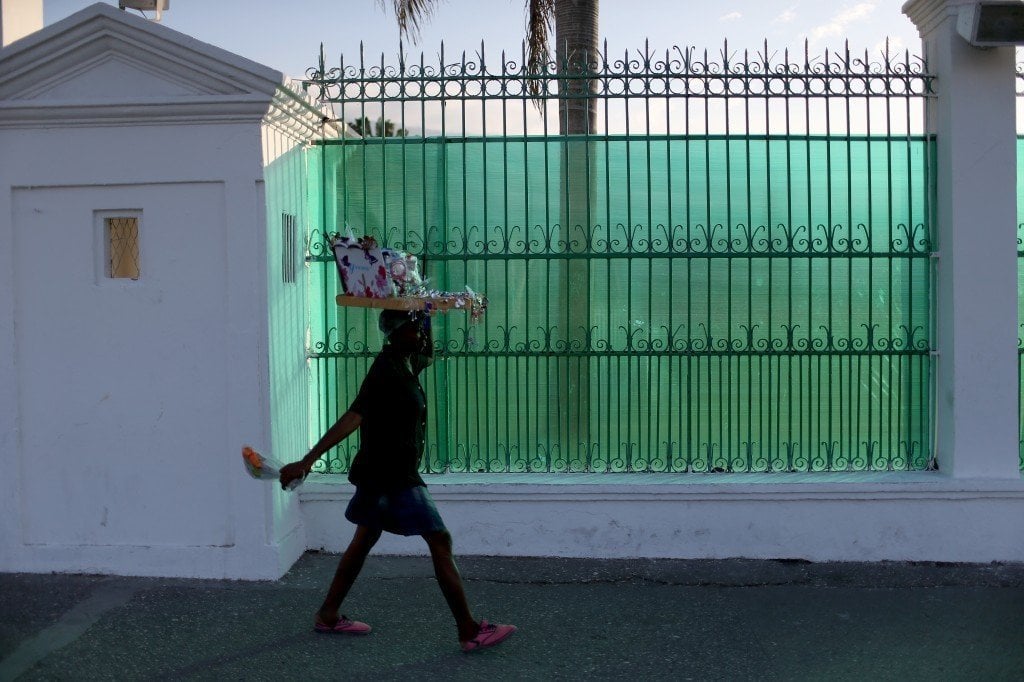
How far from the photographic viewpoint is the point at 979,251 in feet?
21.3

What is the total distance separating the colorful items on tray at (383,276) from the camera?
524 centimetres

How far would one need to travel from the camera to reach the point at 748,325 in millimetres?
6699

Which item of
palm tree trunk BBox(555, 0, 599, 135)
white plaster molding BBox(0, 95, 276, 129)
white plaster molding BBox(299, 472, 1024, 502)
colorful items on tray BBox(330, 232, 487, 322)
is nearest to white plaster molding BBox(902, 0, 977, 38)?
palm tree trunk BBox(555, 0, 599, 135)

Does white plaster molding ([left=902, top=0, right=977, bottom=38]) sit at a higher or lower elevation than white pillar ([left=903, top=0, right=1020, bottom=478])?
higher

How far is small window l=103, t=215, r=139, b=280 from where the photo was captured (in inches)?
Result: 245

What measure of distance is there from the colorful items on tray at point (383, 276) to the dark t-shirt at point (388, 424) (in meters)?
0.31

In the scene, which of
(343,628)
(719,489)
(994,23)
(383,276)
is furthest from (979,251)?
(343,628)

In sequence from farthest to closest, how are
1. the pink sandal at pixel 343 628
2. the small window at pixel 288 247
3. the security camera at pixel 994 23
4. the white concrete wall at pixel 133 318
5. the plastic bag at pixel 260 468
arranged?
the small window at pixel 288 247 < the security camera at pixel 994 23 < the white concrete wall at pixel 133 318 < the pink sandal at pixel 343 628 < the plastic bag at pixel 260 468

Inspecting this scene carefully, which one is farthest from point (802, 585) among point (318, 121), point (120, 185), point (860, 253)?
point (120, 185)

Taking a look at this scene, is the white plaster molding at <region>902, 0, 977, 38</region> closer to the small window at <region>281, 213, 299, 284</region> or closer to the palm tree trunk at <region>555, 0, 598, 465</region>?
the palm tree trunk at <region>555, 0, 598, 465</region>

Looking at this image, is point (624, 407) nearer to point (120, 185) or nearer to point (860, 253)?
point (860, 253)

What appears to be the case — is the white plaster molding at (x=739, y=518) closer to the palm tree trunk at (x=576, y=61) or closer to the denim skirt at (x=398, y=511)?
the denim skirt at (x=398, y=511)

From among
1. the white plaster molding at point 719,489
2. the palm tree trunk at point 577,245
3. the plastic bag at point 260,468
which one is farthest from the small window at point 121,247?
the palm tree trunk at point 577,245

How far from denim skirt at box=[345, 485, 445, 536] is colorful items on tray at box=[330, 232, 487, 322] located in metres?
0.84
